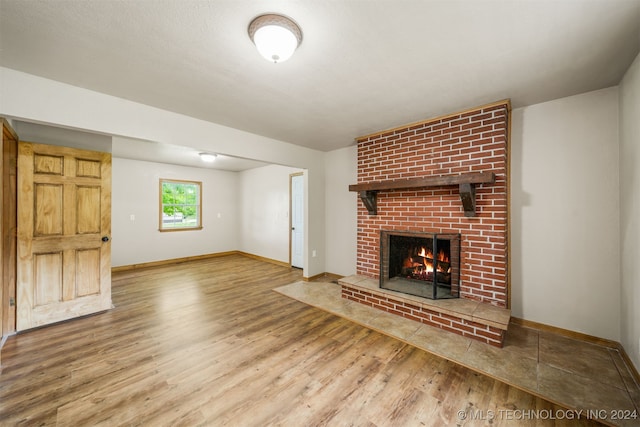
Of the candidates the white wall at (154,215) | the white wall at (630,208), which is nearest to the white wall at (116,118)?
the white wall at (154,215)

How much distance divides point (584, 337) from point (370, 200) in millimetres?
2654

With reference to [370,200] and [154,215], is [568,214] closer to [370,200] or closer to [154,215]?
[370,200]

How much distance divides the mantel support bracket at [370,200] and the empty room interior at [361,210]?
0.03 metres

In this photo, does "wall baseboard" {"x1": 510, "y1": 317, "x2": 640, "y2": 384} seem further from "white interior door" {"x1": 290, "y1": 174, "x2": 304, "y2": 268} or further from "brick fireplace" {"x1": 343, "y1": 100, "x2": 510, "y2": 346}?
"white interior door" {"x1": 290, "y1": 174, "x2": 304, "y2": 268}

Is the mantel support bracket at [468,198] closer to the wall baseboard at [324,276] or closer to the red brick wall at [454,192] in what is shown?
the red brick wall at [454,192]

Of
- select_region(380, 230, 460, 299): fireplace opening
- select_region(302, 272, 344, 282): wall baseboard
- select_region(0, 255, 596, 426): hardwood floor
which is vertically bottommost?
select_region(0, 255, 596, 426): hardwood floor

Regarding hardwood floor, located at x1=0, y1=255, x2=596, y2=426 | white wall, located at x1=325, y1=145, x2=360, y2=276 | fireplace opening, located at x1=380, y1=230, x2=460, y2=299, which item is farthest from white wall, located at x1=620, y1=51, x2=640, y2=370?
white wall, located at x1=325, y1=145, x2=360, y2=276

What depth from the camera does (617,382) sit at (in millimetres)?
1896

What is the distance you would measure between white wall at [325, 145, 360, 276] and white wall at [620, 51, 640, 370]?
300 cm

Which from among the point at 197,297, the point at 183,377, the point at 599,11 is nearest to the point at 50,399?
the point at 183,377

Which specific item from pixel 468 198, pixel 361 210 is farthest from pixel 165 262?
pixel 468 198

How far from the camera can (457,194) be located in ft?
9.71

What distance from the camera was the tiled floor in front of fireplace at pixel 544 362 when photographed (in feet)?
5.76

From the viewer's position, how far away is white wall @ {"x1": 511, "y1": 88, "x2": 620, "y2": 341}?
238cm
